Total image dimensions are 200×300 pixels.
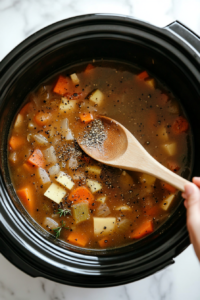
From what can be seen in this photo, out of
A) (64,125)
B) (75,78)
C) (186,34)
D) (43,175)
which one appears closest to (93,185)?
(43,175)

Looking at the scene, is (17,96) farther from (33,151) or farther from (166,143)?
(166,143)

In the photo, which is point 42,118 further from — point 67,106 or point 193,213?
point 193,213

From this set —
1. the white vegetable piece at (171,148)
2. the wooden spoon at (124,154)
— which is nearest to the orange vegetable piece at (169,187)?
the white vegetable piece at (171,148)

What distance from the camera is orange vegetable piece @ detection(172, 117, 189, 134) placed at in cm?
262

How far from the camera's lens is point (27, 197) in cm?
258

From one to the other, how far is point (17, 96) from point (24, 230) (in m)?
1.18

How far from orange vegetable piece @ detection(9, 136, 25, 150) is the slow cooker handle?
1598 mm

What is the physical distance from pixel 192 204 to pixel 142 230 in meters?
0.97

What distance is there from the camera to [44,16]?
2.63 meters

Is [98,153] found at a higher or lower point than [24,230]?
higher

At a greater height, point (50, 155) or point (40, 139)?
point (40, 139)

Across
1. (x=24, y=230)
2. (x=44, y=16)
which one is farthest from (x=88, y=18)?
(x=24, y=230)

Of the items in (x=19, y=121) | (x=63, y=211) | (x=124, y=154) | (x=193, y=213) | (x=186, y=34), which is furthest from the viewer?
(x=19, y=121)

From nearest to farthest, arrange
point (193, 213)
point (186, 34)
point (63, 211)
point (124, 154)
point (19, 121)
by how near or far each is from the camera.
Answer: point (193, 213), point (186, 34), point (124, 154), point (63, 211), point (19, 121)
